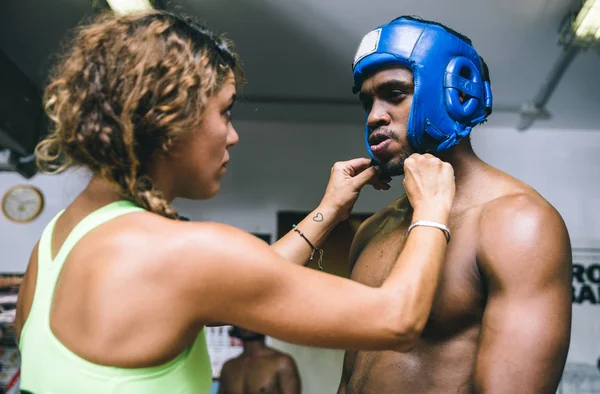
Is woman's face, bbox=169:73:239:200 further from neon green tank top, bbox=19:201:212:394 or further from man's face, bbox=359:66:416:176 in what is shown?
man's face, bbox=359:66:416:176

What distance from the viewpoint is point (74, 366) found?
103cm

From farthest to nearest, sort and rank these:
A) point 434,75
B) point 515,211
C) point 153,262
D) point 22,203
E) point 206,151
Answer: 1. point 22,203
2. point 434,75
3. point 515,211
4. point 206,151
5. point 153,262

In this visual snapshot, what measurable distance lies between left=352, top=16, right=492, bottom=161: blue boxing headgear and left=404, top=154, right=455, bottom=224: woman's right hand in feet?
0.48

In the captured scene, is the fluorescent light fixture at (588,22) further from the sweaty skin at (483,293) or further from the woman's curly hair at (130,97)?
the woman's curly hair at (130,97)

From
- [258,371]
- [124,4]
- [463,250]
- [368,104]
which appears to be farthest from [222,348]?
[463,250]

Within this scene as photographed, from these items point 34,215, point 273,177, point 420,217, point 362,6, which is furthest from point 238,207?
point 420,217

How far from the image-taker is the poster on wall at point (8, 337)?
499cm

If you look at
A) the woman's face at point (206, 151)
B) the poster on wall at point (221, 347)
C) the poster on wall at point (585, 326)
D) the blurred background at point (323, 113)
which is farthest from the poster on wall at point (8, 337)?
the poster on wall at point (585, 326)

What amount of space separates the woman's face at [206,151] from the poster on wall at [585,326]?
4.78 m

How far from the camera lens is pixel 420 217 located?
135 cm

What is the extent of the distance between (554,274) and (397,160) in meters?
0.54

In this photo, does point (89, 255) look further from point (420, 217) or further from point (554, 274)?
point (554, 274)

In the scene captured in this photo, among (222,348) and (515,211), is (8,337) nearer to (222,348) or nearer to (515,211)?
(222,348)

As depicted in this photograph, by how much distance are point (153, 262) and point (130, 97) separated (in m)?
0.33
